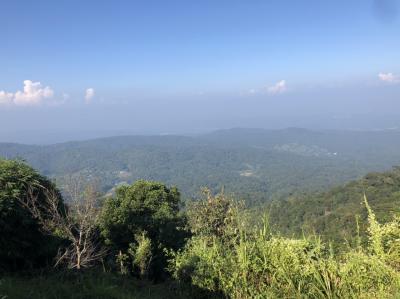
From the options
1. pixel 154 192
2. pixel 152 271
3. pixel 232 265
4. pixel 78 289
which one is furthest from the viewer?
pixel 154 192

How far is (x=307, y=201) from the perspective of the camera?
8338cm

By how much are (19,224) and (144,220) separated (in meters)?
11.8

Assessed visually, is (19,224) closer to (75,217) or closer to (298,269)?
(75,217)

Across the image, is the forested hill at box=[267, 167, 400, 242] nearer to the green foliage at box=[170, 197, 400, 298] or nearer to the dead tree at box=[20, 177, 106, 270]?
the dead tree at box=[20, 177, 106, 270]

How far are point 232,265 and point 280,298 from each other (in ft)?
2.76

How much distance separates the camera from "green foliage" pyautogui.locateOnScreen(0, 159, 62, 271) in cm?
1131

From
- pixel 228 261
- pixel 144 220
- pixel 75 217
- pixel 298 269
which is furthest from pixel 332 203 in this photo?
pixel 298 269

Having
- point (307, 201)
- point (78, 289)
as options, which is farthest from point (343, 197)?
point (78, 289)

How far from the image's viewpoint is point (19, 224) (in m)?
12.0

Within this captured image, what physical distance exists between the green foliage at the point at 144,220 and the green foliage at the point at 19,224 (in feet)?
21.7

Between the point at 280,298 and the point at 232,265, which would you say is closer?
the point at 280,298

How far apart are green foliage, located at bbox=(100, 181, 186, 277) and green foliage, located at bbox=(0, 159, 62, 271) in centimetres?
660

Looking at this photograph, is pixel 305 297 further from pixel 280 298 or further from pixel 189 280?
pixel 189 280

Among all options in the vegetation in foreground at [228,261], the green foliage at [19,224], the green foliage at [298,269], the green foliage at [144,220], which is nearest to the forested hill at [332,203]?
the green foliage at [144,220]
